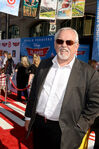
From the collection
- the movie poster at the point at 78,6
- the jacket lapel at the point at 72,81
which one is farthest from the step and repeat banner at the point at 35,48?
the jacket lapel at the point at 72,81

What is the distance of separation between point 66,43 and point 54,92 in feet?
1.96

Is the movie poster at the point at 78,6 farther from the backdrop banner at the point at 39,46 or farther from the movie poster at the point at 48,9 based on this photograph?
the backdrop banner at the point at 39,46

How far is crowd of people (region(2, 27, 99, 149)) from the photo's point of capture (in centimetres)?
205

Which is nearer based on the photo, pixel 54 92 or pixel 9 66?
pixel 54 92

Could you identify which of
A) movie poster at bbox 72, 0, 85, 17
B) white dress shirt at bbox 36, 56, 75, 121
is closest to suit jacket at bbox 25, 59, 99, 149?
white dress shirt at bbox 36, 56, 75, 121

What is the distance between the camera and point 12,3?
873 cm

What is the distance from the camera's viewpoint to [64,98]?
2.04m

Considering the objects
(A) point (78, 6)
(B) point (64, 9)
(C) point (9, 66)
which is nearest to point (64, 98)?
(C) point (9, 66)

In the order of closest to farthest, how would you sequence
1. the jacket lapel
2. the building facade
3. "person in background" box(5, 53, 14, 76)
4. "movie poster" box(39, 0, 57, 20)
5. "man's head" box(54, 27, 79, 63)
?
1. the jacket lapel
2. "man's head" box(54, 27, 79, 63)
3. "person in background" box(5, 53, 14, 76)
4. "movie poster" box(39, 0, 57, 20)
5. the building facade

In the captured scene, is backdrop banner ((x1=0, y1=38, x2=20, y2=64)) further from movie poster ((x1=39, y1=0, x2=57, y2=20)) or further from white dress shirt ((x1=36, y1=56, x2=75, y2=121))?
white dress shirt ((x1=36, y1=56, x2=75, y2=121))

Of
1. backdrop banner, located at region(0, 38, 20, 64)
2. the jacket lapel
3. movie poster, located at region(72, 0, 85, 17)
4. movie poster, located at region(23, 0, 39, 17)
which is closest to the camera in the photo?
the jacket lapel

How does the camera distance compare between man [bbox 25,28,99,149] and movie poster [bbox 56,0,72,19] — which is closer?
man [bbox 25,28,99,149]

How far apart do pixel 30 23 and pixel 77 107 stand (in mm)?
19576

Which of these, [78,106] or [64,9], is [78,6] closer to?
[64,9]
